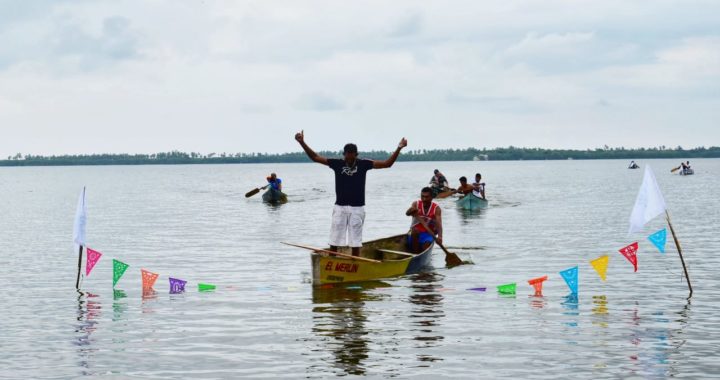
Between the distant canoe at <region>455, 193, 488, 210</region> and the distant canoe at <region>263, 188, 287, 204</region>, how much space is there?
48.0ft

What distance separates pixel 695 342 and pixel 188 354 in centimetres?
740

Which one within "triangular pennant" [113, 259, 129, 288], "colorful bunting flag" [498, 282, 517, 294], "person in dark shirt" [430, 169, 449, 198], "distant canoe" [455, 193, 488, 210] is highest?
"person in dark shirt" [430, 169, 449, 198]

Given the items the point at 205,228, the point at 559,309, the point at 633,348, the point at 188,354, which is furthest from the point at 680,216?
the point at 188,354

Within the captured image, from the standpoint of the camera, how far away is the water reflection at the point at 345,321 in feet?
43.6

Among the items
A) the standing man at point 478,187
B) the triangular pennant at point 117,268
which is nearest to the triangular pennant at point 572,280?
the triangular pennant at point 117,268

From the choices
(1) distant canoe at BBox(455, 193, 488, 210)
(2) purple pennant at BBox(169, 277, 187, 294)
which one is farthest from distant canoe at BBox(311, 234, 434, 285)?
(1) distant canoe at BBox(455, 193, 488, 210)

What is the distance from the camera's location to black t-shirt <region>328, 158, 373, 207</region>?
18656mm

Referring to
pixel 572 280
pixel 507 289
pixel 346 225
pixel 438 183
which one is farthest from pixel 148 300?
pixel 438 183

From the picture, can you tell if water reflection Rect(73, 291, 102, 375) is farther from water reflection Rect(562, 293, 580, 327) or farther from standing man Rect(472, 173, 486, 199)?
standing man Rect(472, 173, 486, 199)

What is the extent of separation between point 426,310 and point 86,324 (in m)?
5.91

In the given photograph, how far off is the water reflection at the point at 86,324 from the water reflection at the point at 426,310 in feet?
15.3

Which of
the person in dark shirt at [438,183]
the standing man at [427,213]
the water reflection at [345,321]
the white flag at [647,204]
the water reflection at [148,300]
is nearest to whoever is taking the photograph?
the water reflection at [345,321]

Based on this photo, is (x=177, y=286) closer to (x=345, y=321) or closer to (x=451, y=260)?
(x=345, y=321)

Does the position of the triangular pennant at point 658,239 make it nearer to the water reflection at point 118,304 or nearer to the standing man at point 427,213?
the standing man at point 427,213
